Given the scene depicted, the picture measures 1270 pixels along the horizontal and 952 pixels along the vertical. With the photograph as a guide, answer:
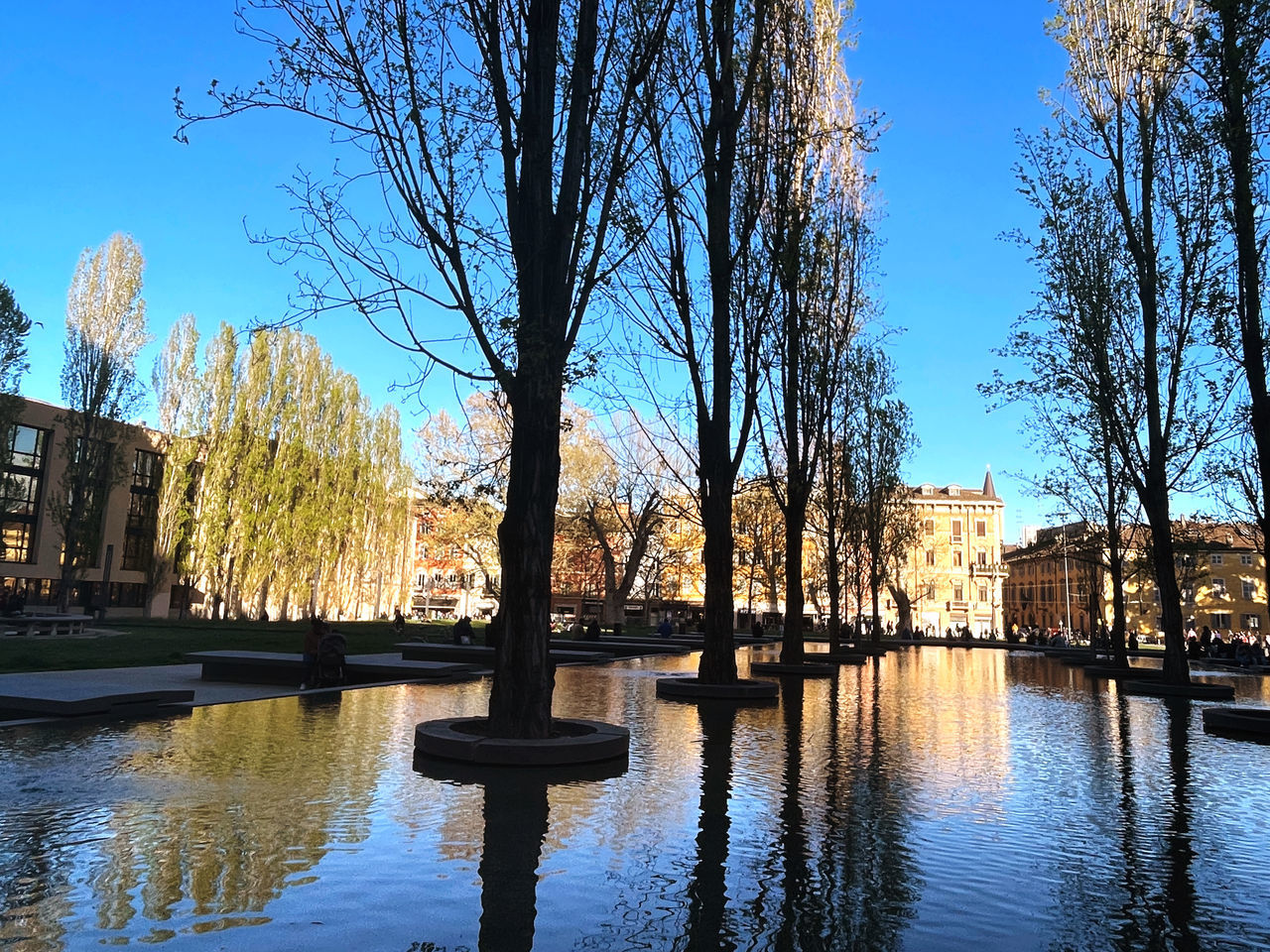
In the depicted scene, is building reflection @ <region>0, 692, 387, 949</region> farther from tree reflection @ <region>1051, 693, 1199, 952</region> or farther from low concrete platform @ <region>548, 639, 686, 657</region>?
low concrete platform @ <region>548, 639, 686, 657</region>

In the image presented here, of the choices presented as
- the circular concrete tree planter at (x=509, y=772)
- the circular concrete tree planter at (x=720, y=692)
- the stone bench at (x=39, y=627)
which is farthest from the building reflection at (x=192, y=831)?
the stone bench at (x=39, y=627)

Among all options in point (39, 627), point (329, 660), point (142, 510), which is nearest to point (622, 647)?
point (329, 660)

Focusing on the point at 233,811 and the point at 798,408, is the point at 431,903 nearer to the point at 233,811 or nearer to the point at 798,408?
the point at 233,811

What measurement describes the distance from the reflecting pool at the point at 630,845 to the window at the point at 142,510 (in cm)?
5169

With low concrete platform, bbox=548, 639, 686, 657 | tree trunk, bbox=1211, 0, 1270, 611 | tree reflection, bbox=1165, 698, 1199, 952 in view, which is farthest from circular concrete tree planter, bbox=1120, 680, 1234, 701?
low concrete platform, bbox=548, 639, 686, 657

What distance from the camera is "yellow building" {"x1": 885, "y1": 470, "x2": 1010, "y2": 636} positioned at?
316 ft

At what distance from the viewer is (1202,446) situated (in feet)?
65.2

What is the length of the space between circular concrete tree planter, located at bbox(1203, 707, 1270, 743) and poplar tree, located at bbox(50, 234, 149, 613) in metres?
43.2

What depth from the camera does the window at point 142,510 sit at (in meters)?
54.9

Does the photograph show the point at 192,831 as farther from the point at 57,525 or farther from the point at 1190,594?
the point at 1190,594

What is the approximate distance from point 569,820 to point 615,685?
11129mm

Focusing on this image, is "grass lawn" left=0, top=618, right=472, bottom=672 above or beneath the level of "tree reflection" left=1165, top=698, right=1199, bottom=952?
above

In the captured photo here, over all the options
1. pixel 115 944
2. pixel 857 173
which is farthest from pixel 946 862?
pixel 857 173

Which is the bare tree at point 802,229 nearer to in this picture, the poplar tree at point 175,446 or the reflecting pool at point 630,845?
the reflecting pool at point 630,845
